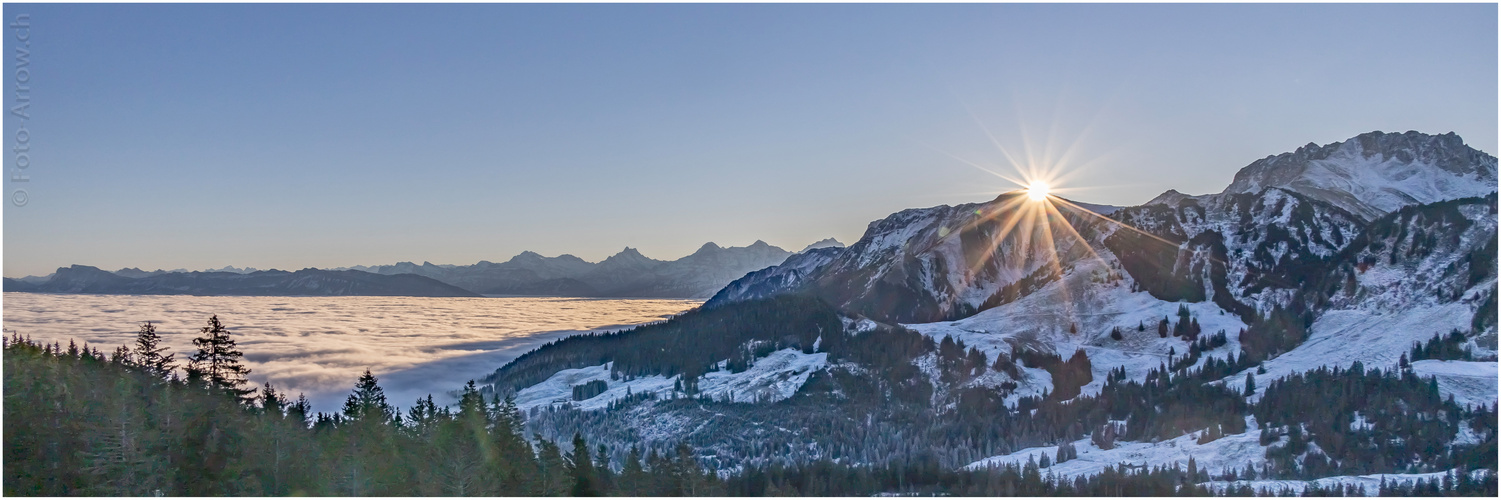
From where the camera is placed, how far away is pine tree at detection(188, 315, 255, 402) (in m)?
108

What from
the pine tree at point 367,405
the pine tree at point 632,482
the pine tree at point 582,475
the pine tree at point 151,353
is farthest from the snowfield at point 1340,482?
the pine tree at point 151,353

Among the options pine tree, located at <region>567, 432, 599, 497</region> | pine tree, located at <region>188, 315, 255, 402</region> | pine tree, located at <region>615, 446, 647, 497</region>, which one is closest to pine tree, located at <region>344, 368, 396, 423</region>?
pine tree, located at <region>188, 315, 255, 402</region>

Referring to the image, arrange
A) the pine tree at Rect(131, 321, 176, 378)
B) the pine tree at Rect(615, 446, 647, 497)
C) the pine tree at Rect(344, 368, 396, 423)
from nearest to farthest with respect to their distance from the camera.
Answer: the pine tree at Rect(344, 368, 396, 423) → the pine tree at Rect(131, 321, 176, 378) → the pine tree at Rect(615, 446, 647, 497)

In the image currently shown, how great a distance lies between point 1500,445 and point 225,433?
224774mm

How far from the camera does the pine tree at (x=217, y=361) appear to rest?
108 meters

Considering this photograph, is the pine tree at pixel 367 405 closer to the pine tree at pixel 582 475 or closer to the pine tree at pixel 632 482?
the pine tree at pixel 582 475

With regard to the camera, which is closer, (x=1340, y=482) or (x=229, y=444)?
(x=229, y=444)

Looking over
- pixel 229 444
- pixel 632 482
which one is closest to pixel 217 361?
pixel 229 444

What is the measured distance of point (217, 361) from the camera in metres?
110

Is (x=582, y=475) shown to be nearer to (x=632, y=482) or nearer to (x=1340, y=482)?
(x=632, y=482)

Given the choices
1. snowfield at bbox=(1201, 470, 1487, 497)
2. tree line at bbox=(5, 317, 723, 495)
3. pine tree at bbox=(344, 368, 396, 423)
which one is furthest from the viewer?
snowfield at bbox=(1201, 470, 1487, 497)

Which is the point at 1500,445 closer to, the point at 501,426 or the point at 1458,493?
the point at 1458,493

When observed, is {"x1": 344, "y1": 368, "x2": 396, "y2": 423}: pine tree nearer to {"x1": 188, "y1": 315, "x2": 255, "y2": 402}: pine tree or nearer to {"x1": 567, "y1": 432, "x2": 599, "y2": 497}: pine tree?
{"x1": 188, "y1": 315, "x2": 255, "y2": 402}: pine tree

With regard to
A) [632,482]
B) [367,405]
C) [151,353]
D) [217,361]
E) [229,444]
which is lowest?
[632,482]
